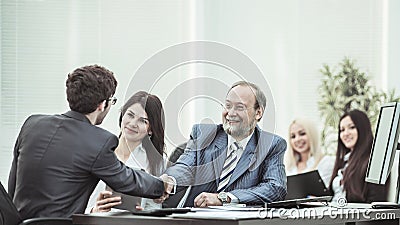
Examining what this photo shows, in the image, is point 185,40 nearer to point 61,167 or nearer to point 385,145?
point 385,145

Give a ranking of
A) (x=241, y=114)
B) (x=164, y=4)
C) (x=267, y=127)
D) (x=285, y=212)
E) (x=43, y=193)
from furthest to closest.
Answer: (x=164, y=4) < (x=267, y=127) < (x=241, y=114) < (x=43, y=193) < (x=285, y=212)

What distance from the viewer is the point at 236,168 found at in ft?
14.1

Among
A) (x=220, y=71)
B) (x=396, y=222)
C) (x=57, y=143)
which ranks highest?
(x=220, y=71)

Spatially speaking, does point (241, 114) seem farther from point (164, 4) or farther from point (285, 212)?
point (164, 4)

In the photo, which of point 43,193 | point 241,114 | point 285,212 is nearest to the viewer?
point 285,212

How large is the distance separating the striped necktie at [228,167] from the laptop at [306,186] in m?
2.02

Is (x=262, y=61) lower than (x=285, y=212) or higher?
higher

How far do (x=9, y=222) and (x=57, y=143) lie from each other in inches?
16.2

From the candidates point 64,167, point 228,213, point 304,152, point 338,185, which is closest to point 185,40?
point 304,152

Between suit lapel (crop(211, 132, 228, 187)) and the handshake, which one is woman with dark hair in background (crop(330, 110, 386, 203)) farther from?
the handshake

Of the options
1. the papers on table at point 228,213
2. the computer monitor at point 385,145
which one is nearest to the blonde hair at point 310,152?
the computer monitor at point 385,145

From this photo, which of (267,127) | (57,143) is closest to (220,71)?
(267,127)

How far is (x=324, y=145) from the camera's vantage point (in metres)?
7.59

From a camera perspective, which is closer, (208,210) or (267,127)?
(208,210)
